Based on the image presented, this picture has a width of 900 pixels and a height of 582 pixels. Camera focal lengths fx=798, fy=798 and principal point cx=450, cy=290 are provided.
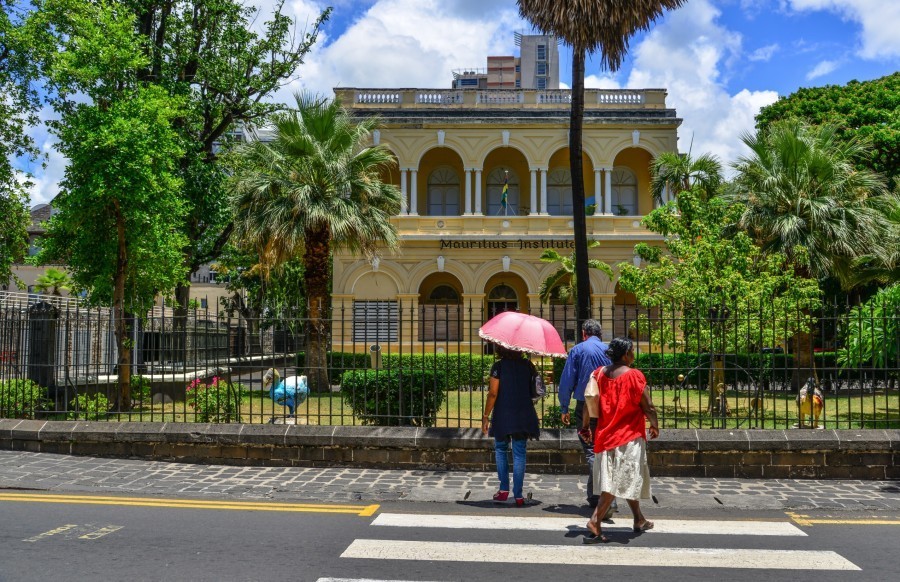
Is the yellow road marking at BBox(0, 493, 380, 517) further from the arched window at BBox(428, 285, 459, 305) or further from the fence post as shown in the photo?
the arched window at BBox(428, 285, 459, 305)

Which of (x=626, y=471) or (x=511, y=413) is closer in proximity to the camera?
(x=626, y=471)

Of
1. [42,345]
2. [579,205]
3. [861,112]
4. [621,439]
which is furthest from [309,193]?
[861,112]

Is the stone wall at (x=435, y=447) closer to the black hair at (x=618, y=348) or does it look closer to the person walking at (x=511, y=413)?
the person walking at (x=511, y=413)

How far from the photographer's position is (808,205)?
60.0 ft

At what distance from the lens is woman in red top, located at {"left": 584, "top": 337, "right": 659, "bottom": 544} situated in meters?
6.29

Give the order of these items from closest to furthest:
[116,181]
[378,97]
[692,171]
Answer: [116,181] < [692,171] < [378,97]

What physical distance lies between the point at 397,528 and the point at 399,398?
3.33 m

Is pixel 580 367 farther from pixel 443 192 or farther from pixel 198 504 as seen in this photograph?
pixel 443 192

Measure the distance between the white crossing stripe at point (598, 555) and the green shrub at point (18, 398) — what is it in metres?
6.89

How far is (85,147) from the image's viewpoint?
14.2 meters

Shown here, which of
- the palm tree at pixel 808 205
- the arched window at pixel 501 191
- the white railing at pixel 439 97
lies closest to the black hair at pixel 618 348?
the palm tree at pixel 808 205

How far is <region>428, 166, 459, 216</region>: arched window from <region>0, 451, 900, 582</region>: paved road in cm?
2541

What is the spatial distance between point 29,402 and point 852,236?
55.7 feet

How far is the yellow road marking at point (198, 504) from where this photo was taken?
7434 millimetres
